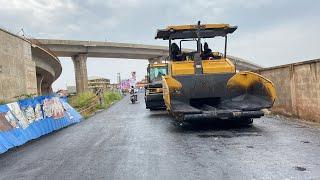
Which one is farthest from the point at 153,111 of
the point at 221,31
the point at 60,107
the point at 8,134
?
the point at 8,134

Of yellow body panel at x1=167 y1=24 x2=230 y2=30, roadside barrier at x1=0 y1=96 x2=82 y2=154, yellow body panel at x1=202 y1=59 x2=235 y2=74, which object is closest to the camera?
roadside barrier at x1=0 y1=96 x2=82 y2=154

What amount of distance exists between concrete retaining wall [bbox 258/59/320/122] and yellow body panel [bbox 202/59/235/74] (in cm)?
285

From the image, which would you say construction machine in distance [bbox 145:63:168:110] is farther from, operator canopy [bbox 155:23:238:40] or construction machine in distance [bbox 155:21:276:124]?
construction machine in distance [bbox 155:21:276:124]

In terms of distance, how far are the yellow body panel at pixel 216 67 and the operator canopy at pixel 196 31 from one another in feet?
4.48

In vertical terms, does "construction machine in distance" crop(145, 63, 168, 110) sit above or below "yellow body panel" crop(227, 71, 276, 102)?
below

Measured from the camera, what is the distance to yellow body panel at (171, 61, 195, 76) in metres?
15.1

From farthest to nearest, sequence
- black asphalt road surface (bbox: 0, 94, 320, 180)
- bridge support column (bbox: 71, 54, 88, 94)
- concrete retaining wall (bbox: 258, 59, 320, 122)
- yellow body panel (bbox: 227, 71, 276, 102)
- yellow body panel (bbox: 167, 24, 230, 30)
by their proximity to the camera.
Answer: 1. bridge support column (bbox: 71, 54, 88, 94)
2. yellow body panel (bbox: 167, 24, 230, 30)
3. concrete retaining wall (bbox: 258, 59, 320, 122)
4. yellow body panel (bbox: 227, 71, 276, 102)
5. black asphalt road surface (bbox: 0, 94, 320, 180)

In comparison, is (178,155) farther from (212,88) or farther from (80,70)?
(80,70)

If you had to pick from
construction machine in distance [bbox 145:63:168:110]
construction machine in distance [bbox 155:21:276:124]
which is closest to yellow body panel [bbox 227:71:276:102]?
construction machine in distance [bbox 155:21:276:124]

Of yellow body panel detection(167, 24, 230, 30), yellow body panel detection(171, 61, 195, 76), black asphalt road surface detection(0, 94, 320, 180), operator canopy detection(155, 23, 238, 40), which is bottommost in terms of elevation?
black asphalt road surface detection(0, 94, 320, 180)

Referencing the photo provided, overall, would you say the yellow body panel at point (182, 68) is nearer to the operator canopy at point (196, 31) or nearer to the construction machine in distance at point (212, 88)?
the construction machine in distance at point (212, 88)

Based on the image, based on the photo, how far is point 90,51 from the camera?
62.4 metres

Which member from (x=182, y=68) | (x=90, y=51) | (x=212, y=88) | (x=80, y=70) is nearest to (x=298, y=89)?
(x=212, y=88)

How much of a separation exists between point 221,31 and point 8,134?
8.15 metres
